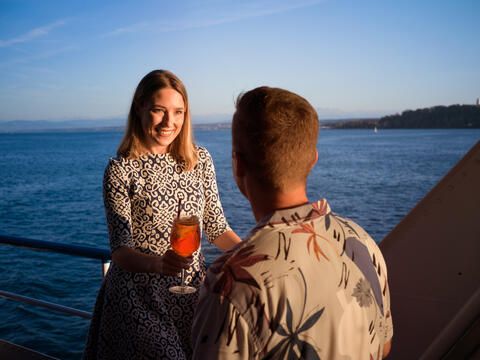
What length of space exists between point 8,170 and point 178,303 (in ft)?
211

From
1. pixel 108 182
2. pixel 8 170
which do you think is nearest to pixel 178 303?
pixel 108 182

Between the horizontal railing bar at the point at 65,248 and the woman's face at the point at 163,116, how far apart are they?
879 millimetres

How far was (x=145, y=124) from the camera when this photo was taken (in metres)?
2.12

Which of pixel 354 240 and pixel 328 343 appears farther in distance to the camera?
pixel 354 240

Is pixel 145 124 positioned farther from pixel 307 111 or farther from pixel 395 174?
pixel 395 174

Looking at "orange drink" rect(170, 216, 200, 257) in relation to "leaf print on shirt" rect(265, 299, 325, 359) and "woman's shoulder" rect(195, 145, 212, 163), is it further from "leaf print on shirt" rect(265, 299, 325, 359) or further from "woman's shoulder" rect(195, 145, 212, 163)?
"leaf print on shirt" rect(265, 299, 325, 359)

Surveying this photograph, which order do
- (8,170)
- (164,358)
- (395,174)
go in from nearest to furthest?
(164,358), (395,174), (8,170)

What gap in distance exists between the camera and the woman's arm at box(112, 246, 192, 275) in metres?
1.74

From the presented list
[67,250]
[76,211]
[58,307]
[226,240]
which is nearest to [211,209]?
[226,240]

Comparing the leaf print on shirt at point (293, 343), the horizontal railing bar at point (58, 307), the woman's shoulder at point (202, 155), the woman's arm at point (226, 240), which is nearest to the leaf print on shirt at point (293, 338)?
the leaf print on shirt at point (293, 343)

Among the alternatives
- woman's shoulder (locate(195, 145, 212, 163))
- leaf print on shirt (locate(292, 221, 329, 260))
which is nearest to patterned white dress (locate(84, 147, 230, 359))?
woman's shoulder (locate(195, 145, 212, 163))

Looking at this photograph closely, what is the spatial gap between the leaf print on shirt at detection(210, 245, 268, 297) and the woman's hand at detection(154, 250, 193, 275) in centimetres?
75

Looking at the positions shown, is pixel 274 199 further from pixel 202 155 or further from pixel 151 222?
pixel 202 155

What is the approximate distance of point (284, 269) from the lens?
969mm
